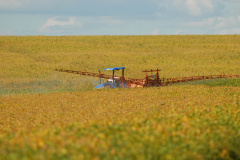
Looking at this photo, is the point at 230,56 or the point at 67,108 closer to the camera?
the point at 67,108

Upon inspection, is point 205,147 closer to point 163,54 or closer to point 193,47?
point 163,54

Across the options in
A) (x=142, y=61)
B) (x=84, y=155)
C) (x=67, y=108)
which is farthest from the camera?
(x=142, y=61)

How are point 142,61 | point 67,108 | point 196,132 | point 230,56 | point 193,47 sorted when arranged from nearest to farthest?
point 196,132 < point 67,108 < point 142,61 < point 230,56 < point 193,47

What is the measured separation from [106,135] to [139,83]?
80.6 ft

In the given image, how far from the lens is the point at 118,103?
896 inches

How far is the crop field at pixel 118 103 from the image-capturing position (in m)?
8.74

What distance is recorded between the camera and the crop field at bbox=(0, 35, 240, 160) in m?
8.74

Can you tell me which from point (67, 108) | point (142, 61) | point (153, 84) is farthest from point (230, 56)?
point (67, 108)

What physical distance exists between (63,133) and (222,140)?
4.50m

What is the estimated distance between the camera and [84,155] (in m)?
7.79

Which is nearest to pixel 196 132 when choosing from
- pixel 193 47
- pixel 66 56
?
pixel 66 56

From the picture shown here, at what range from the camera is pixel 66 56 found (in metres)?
69.1

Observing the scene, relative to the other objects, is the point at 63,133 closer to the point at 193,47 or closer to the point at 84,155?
the point at 84,155

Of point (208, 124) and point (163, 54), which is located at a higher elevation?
point (163, 54)
